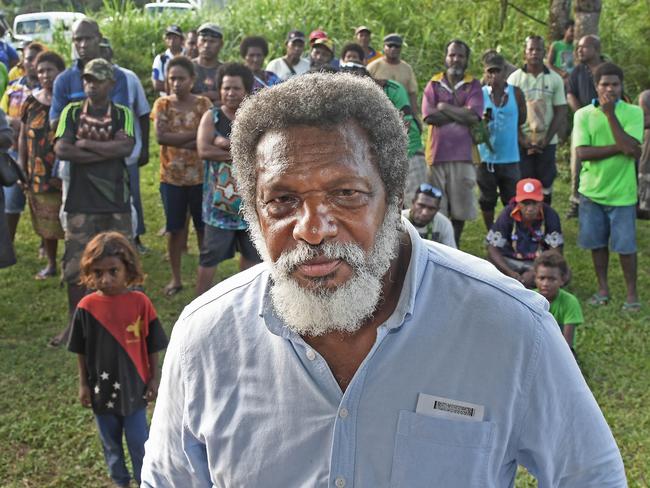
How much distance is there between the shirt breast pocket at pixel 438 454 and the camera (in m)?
1.88

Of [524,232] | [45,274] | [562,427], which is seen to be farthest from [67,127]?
[562,427]

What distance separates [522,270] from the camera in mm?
6906

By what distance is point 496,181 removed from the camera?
859 centimetres

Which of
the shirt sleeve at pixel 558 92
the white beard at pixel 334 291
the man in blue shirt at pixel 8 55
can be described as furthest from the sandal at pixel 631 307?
the man in blue shirt at pixel 8 55

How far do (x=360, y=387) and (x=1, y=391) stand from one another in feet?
14.6

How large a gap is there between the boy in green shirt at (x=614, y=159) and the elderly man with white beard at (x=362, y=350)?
5.54 metres

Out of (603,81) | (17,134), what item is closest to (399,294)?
(603,81)

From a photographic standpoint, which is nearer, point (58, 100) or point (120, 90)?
point (58, 100)

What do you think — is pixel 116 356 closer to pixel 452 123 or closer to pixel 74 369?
pixel 74 369

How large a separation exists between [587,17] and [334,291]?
989cm

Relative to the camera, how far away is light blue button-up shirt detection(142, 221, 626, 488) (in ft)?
6.17

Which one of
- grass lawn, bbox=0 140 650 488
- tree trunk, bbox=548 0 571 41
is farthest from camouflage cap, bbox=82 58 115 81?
tree trunk, bbox=548 0 571 41

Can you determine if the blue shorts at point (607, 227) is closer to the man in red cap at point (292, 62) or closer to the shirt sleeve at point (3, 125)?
the man in red cap at point (292, 62)

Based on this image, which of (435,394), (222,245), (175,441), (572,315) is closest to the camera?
(435,394)
